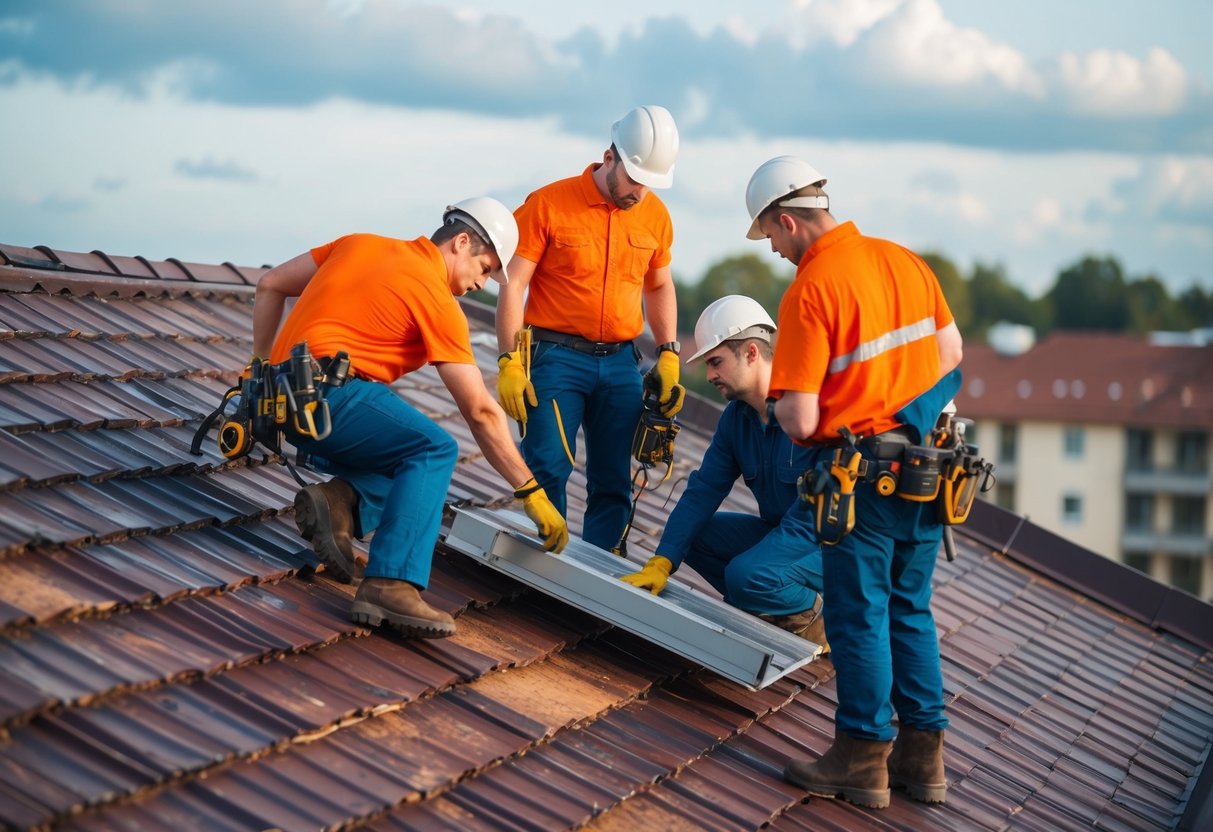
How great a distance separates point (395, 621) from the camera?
419 cm

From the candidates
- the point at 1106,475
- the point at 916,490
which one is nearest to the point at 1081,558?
the point at 916,490

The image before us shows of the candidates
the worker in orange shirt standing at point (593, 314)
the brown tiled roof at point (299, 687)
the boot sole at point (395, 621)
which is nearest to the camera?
the brown tiled roof at point (299, 687)

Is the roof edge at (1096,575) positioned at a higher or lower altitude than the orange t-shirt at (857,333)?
lower

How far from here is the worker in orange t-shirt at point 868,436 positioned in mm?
4375

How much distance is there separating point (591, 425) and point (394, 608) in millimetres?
1974

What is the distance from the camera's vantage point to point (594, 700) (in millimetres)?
4391

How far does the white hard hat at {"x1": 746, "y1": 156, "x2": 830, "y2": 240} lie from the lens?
15.4 feet

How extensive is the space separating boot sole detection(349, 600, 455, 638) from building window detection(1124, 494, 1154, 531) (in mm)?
61331

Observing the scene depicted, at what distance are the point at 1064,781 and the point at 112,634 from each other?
3.79 meters

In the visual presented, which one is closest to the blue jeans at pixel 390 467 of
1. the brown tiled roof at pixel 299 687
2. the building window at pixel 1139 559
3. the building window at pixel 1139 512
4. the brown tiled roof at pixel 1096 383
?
the brown tiled roof at pixel 299 687

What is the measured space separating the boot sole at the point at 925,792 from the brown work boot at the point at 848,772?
0.89 ft

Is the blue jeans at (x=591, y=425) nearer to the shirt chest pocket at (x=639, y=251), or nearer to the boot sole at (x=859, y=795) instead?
the shirt chest pocket at (x=639, y=251)

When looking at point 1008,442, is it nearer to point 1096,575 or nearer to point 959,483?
point 1096,575

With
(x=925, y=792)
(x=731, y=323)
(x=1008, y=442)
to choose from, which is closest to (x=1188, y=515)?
(x=1008, y=442)
